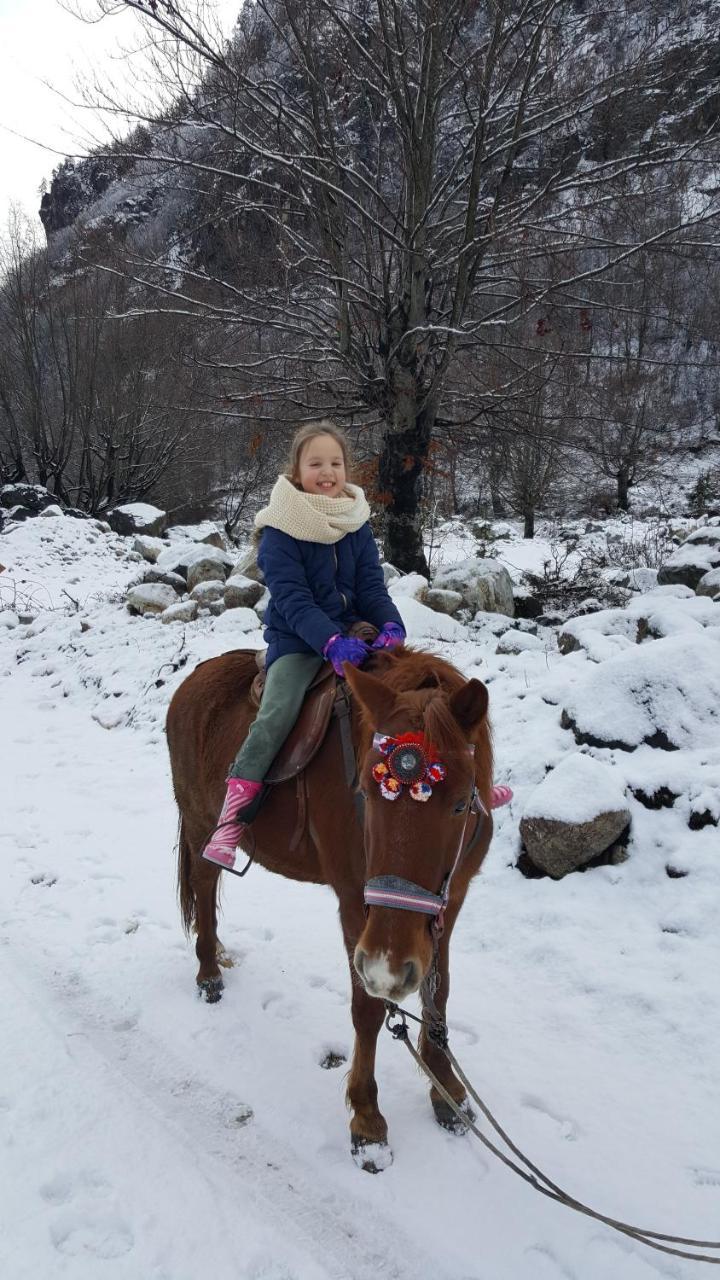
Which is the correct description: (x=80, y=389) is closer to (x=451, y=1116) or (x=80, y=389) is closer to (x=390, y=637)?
(x=390, y=637)

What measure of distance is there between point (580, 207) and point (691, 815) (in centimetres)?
695

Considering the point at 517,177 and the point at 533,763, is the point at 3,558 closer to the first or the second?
the point at 517,177

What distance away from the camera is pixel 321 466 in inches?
118

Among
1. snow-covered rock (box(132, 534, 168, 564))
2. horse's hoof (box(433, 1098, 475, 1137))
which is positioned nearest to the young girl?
horse's hoof (box(433, 1098, 475, 1137))

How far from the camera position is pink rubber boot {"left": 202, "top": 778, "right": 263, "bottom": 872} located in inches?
105

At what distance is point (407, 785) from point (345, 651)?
2.63 ft

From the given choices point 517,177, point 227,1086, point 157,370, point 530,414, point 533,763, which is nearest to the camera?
point 227,1086

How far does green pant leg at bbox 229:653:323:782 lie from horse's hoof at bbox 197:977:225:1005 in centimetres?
134

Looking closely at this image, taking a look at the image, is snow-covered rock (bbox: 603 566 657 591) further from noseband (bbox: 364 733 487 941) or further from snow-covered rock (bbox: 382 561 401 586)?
noseband (bbox: 364 733 487 941)

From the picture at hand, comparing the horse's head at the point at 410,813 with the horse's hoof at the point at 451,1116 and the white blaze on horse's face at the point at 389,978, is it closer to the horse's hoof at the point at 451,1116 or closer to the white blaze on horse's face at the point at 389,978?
the white blaze on horse's face at the point at 389,978

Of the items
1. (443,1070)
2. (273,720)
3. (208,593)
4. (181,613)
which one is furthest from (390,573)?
(443,1070)

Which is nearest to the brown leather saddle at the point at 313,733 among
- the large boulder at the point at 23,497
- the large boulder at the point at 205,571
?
the large boulder at the point at 205,571

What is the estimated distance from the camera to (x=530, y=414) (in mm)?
8586

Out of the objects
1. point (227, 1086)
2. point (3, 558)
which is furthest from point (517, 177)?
point (3, 558)
